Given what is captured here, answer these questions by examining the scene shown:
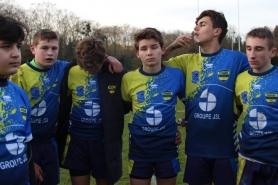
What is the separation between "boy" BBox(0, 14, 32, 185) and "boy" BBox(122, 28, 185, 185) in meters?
1.31

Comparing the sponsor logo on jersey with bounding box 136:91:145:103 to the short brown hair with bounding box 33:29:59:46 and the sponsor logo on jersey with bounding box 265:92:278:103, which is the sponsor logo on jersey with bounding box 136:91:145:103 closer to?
the short brown hair with bounding box 33:29:59:46

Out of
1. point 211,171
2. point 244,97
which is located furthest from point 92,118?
point 244,97

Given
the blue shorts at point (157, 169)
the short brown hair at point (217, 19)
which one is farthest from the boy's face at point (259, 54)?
the blue shorts at point (157, 169)

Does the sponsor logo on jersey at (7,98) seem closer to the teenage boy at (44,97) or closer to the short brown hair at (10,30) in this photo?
the short brown hair at (10,30)

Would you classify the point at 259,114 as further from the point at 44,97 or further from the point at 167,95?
the point at 44,97

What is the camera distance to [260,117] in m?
3.06

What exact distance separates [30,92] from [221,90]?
1865 millimetres

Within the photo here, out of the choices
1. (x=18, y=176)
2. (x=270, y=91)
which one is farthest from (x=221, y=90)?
(x=18, y=176)

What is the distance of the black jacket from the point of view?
3533mm

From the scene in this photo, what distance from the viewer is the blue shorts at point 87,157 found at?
A: 3.60m

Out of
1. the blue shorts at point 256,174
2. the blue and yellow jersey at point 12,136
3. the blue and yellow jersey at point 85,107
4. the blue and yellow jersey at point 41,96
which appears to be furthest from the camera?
the blue and yellow jersey at point 85,107

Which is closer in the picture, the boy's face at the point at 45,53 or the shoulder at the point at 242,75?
the shoulder at the point at 242,75

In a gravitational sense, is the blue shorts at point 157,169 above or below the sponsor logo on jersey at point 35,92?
below

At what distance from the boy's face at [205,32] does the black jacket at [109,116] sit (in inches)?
35.0
